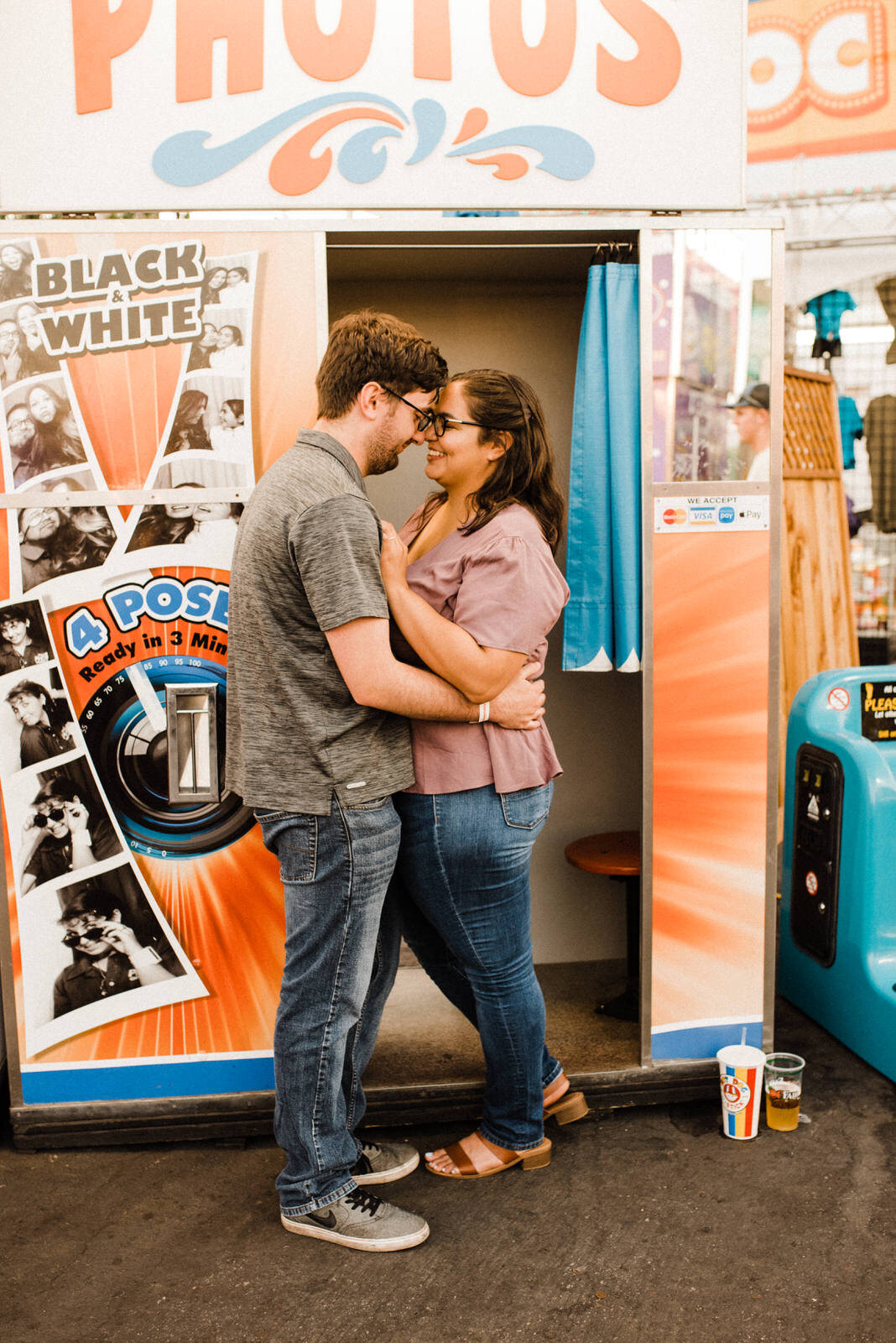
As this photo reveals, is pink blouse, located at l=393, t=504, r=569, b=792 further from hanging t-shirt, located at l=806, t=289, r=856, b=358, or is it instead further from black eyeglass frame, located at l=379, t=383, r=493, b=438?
hanging t-shirt, located at l=806, t=289, r=856, b=358

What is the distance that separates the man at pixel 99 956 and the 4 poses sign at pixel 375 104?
167 cm

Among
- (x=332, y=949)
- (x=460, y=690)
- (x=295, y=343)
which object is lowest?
(x=332, y=949)

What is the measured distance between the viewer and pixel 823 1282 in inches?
79.2

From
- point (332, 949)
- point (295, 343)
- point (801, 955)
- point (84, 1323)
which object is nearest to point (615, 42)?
point (295, 343)

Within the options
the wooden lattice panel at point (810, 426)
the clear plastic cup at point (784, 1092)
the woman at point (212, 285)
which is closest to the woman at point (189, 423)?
the woman at point (212, 285)

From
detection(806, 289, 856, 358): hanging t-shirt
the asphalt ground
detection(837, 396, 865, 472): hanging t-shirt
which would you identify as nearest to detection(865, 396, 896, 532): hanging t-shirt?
detection(837, 396, 865, 472): hanging t-shirt

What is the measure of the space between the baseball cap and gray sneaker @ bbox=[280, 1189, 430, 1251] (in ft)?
6.60

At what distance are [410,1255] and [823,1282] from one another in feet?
2.73

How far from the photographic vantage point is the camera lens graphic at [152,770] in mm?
2439

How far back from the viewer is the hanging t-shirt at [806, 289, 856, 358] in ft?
15.7

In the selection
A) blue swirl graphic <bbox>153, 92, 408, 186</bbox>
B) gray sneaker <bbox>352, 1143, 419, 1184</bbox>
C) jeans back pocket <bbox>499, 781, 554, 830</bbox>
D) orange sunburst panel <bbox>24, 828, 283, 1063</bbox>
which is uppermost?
blue swirl graphic <bbox>153, 92, 408, 186</bbox>

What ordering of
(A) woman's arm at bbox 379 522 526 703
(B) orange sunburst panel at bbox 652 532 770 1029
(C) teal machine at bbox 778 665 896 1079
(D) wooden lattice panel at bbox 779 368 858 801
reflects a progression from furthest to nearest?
1. (D) wooden lattice panel at bbox 779 368 858 801
2. (C) teal machine at bbox 778 665 896 1079
3. (B) orange sunburst panel at bbox 652 532 770 1029
4. (A) woman's arm at bbox 379 522 526 703

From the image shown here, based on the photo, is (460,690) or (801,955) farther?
(801,955)

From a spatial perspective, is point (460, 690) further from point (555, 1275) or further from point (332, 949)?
point (555, 1275)
